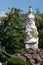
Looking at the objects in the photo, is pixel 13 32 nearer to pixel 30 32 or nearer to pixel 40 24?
pixel 30 32

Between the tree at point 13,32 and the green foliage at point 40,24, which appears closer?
the tree at point 13,32

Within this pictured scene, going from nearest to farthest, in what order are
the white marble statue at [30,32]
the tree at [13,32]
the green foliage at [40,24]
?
the white marble statue at [30,32] < the tree at [13,32] < the green foliage at [40,24]

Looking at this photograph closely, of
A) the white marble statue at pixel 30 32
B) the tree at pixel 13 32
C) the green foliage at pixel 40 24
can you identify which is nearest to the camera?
the white marble statue at pixel 30 32

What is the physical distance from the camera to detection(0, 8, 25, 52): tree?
82.3 feet

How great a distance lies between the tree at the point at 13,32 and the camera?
987 inches

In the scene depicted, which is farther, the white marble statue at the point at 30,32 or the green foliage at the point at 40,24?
the green foliage at the point at 40,24

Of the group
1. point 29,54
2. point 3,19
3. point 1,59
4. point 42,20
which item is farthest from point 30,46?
point 42,20

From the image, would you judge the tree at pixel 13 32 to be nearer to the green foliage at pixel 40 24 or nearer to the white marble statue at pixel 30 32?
the white marble statue at pixel 30 32

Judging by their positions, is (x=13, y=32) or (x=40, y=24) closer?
(x=13, y=32)

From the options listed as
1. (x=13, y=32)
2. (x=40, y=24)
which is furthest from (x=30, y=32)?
(x=40, y=24)

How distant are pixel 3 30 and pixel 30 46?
3.80m

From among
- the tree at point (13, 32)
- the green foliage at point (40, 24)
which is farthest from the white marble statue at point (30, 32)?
the green foliage at point (40, 24)

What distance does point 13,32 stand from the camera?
A: 2508 cm

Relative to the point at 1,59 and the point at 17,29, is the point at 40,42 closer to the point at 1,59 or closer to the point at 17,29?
the point at 17,29
